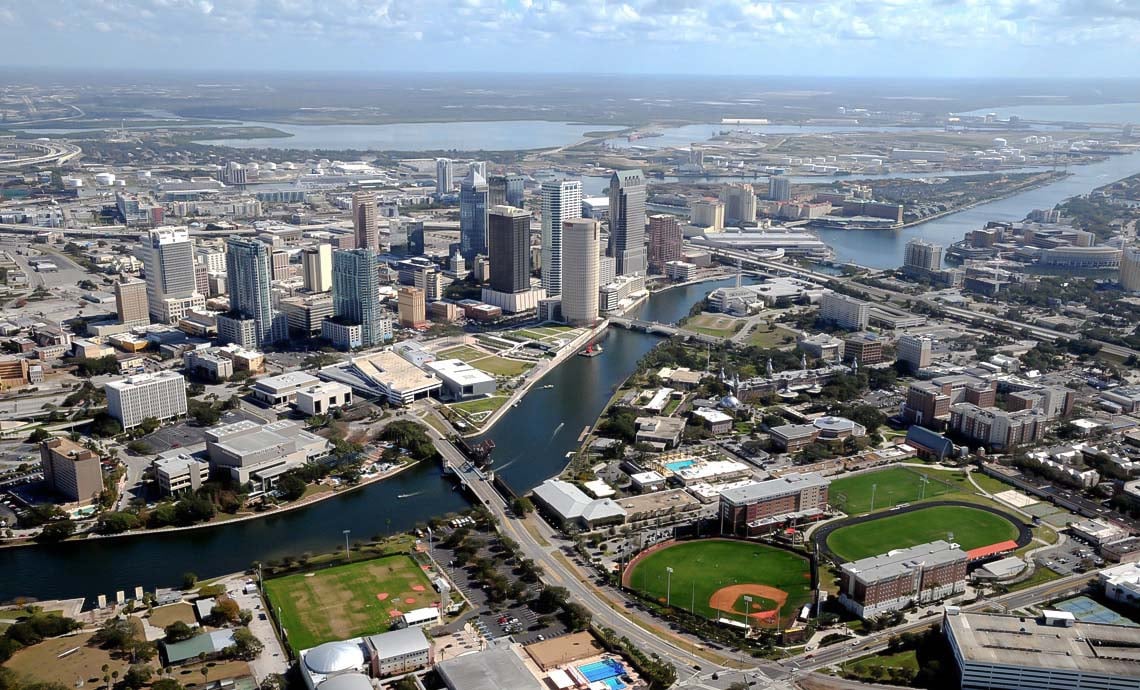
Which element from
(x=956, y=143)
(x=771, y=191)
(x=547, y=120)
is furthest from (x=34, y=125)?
(x=956, y=143)

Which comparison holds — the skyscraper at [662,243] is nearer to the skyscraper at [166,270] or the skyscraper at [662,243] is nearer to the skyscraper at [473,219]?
the skyscraper at [473,219]

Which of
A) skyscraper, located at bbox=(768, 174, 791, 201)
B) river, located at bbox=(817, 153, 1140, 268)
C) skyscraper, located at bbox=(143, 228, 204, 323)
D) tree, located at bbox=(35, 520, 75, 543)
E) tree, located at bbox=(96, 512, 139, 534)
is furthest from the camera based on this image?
skyscraper, located at bbox=(768, 174, 791, 201)

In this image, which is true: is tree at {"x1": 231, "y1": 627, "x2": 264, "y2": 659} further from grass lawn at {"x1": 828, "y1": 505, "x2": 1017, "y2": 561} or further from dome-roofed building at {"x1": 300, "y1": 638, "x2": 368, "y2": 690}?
grass lawn at {"x1": 828, "y1": 505, "x2": 1017, "y2": 561}

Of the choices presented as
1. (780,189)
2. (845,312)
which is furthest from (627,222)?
(780,189)

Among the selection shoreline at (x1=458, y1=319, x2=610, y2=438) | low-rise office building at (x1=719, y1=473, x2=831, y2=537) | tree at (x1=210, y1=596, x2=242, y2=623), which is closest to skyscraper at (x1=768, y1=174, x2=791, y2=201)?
shoreline at (x1=458, y1=319, x2=610, y2=438)

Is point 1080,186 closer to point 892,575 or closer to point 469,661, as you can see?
point 892,575
